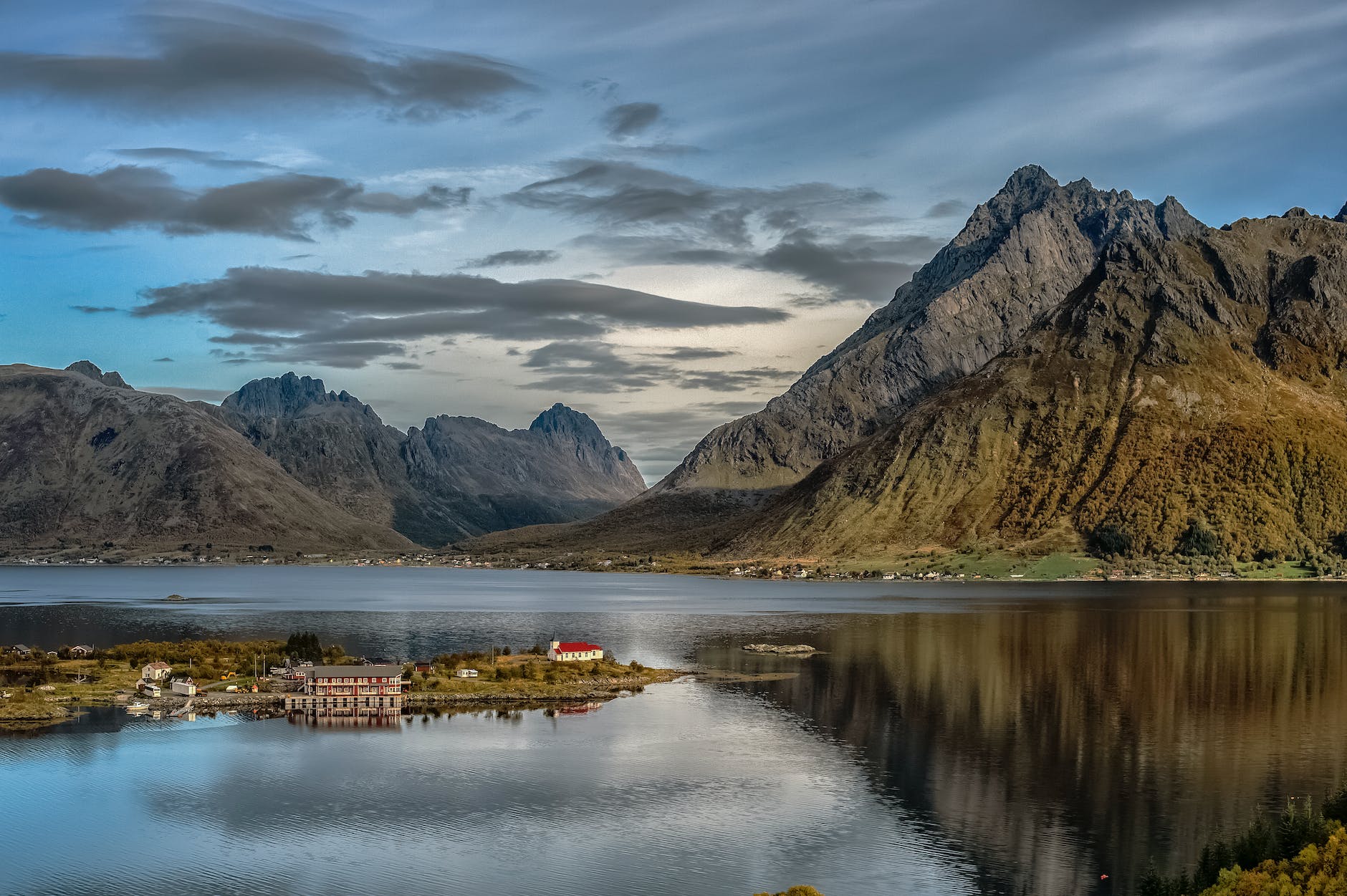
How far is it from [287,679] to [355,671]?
44.2 feet

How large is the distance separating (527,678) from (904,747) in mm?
46113

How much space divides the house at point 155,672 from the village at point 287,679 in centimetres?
Result: 13

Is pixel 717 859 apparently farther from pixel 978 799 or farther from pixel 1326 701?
pixel 1326 701

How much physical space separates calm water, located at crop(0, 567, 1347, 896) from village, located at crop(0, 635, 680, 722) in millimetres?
6141

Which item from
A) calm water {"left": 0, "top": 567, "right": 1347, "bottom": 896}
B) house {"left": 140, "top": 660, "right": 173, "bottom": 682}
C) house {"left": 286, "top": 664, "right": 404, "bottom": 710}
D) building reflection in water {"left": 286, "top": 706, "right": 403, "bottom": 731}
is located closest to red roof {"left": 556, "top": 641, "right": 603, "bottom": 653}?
calm water {"left": 0, "top": 567, "right": 1347, "bottom": 896}

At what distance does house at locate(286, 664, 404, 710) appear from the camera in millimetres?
112312

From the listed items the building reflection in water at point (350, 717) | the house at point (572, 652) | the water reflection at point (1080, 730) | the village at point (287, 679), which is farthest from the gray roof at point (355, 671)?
the water reflection at point (1080, 730)

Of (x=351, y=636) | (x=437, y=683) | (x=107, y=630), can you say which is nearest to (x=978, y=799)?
(x=437, y=683)

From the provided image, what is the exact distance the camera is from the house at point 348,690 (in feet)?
368

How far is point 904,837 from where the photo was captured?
226 feet

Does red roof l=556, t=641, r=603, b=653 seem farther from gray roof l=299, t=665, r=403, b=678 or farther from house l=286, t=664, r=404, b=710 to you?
house l=286, t=664, r=404, b=710

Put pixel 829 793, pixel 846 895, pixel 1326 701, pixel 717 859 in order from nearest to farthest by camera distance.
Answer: pixel 846 895
pixel 717 859
pixel 829 793
pixel 1326 701

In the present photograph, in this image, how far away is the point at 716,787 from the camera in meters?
80.3

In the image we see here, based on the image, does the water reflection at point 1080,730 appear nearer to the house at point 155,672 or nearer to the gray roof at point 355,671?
the gray roof at point 355,671
